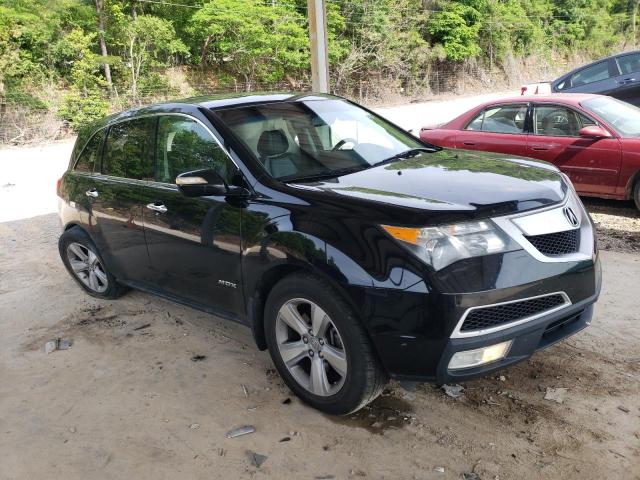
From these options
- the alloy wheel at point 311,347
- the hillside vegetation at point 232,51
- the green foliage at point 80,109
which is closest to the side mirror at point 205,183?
the alloy wheel at point 311,347

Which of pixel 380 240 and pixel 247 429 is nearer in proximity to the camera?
pixel 380 240

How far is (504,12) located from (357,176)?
49.2m

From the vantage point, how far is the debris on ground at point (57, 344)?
4.15 m

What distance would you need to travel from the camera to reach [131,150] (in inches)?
167

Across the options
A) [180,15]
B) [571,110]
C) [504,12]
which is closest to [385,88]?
[180,15]

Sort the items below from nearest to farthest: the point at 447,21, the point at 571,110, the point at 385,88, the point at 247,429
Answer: the point at 247,429 < the point at 571,110 < the point at 385,88 < the point at 447,21

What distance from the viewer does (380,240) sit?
2645 mm

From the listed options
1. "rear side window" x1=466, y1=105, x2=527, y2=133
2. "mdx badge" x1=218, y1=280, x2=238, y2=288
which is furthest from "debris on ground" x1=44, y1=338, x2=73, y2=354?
"rear side window" x1=466, y1=105, x2=527, y2=133

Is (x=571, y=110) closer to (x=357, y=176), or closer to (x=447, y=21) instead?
(x=357, y=176)

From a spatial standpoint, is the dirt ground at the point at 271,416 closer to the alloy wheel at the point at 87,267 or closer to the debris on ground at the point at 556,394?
the debris on ground at the point at 556,394

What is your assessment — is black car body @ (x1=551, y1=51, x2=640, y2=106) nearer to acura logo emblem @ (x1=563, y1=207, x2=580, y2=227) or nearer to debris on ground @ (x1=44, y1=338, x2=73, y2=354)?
acura logo emblem @ (x1=563, y1=207, x2=580, y2=227)

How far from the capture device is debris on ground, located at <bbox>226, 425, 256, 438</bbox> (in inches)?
118

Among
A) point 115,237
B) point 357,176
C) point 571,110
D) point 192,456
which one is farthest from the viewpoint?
point 571,110

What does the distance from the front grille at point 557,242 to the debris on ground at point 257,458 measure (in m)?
1.65
